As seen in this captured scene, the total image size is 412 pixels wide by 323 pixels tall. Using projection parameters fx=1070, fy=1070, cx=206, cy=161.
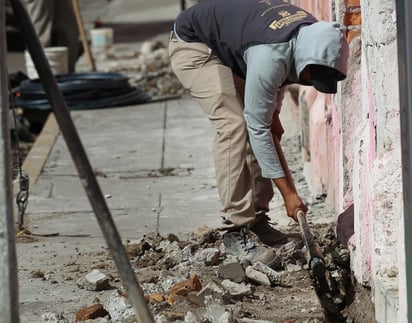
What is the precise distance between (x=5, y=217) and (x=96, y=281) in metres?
1.51

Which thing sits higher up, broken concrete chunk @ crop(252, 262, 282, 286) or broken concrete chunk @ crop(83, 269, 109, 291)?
broken concrete chunk @ crop(83, 269, 109, 291)

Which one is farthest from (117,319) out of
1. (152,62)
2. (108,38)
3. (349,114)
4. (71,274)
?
(108,38)

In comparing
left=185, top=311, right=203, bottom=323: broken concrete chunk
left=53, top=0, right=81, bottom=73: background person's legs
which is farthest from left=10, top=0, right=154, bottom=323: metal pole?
left=53, top=0, right=81, bottom=73: background person's legs

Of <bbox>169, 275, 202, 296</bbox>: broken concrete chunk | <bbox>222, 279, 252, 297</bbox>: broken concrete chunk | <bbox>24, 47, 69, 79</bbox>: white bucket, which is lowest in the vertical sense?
<bbox>24, 47, 69, 79</bbox>: white bucket

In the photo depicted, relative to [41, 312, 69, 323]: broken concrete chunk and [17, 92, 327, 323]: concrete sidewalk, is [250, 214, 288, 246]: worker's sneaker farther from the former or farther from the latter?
[41, 312, 69, 323]: broken concrete chunk

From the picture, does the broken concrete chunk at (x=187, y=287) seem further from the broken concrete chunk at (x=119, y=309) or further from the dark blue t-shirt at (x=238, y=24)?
the dark blue t-shirt at (x=238, y=24)

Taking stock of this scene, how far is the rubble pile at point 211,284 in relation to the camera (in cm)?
485

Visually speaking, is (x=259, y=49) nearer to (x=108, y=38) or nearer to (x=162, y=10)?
(x=108, y=38)

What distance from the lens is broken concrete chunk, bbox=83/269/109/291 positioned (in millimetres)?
5371

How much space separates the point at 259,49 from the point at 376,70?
2.48 feet

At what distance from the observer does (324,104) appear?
702 centimetres

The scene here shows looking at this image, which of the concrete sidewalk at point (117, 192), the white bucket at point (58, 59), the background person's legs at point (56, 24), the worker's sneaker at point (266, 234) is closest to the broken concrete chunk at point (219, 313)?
the concrete sidewalk at point (117, 192)

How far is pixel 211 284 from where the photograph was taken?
199 inches

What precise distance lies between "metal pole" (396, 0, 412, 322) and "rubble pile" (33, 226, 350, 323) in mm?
792
